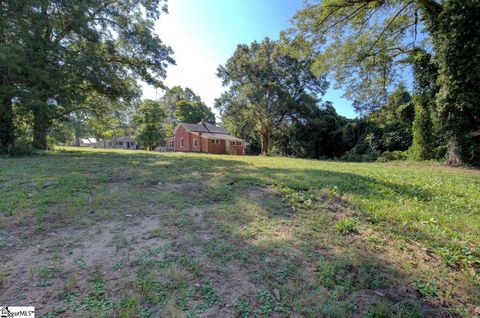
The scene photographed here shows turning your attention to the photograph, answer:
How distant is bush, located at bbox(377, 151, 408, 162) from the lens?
52.2 ft

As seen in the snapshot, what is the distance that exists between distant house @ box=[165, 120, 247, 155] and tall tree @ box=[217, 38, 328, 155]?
589cm

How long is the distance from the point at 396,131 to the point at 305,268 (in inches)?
756

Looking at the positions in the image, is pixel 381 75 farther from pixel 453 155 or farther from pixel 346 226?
pixel 346 226

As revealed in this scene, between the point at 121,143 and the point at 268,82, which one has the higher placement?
the point at 268,82

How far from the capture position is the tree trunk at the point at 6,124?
9.44 meters

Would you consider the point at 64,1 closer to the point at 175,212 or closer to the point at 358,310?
the point at 175,212

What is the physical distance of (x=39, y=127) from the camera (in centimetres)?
1170

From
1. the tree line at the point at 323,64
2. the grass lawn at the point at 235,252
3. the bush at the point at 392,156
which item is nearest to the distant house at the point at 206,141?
the tree line at the point at 323,64

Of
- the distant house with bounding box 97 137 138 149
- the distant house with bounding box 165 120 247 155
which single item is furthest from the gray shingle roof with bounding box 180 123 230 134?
the distant house with bounding box 97 137 138 149

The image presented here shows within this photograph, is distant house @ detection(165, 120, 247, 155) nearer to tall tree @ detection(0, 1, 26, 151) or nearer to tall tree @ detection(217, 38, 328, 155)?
tall tree @ detection(217, 38, 328, 155)

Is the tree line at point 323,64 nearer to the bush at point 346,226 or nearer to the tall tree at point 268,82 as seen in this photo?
the tall tree at point 268,82

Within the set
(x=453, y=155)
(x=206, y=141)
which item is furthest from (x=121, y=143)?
(x=453, y=155)

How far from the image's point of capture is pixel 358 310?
76.3 inches

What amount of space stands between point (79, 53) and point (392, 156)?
1916 centimetres
